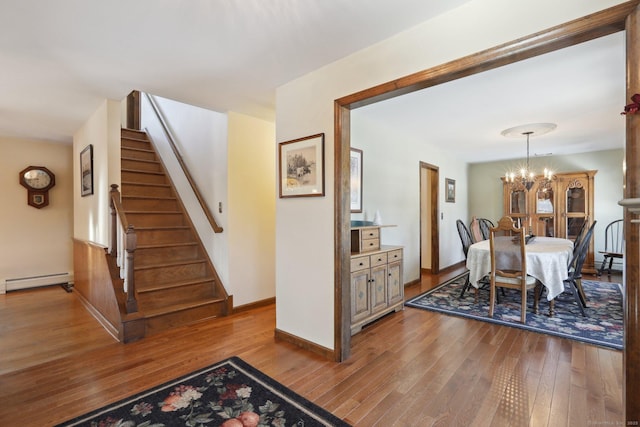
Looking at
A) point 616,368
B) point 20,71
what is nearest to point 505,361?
point 616,368

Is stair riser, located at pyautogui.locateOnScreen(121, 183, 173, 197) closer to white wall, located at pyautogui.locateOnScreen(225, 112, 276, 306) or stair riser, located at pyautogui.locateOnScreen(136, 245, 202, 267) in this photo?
stair riser, located at pyautogui.locateOnScreen(136, 245, 202, 267)

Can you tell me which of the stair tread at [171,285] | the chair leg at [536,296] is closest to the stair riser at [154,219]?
the stair tread at [171,285]

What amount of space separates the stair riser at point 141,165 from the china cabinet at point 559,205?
249 inches

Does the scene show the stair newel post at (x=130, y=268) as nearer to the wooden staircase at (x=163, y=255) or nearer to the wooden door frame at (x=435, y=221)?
the wooden staircase at (x=163, y=255)

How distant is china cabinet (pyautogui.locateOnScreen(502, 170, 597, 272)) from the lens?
5914mm

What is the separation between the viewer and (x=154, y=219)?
13.5 feet

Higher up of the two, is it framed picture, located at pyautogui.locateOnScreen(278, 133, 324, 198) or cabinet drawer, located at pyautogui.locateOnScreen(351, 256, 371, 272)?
framed picture, located at pyautogui.locateOnScreen(278, 133, 324, 198)

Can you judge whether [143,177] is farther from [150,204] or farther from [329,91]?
[329,91]

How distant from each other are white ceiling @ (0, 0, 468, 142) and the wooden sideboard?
A: 1.70 meters

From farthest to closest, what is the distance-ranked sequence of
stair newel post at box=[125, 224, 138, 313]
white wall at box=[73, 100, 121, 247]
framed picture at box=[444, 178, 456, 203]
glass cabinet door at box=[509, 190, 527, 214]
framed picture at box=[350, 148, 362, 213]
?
glass cabinet door at box=[509, 190, 527, 214]
framed picture at box=[444, 178, 456, 203]
framed picture at box=[350, 148, 362, 213]
white wall at box=[73, 100, 121, 247]
stair newel post at box=[125, 224, 138, 313]

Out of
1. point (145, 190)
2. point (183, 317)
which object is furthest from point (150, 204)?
point (183, 317)

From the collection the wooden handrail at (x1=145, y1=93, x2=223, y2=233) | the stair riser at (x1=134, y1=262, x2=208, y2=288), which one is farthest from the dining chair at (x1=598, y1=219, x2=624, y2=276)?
the stair riser at (x1=134, y1=262, x2=208, y2=288)

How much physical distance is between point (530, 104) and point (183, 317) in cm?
451

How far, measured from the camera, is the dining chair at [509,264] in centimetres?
323
